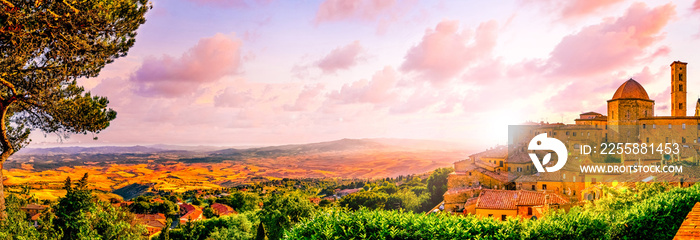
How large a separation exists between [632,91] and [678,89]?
8328mm

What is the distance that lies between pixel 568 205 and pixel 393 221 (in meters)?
25.1

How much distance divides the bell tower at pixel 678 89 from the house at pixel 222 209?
64.9 metres

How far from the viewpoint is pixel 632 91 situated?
5503 centimetres

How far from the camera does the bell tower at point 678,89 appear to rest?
5672cm

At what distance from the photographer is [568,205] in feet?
89.4

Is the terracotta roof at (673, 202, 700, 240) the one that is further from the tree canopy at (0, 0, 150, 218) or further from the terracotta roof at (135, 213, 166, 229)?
the terracotta roof at (135, 213, 166, 229)

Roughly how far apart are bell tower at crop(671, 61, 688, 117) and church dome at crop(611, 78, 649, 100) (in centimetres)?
516

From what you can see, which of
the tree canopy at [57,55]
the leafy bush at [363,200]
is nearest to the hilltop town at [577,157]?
the leafy bush at [363,200]

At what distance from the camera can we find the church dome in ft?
180

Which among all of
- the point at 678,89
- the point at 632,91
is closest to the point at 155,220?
the point at 632,91

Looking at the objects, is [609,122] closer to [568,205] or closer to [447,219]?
[568,205]

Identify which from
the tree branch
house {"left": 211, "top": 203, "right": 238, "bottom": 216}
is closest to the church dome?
house {"left": 211, "top": 203, "right": 238, "bottom": 216}

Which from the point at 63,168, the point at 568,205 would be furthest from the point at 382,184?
the point at 63,168

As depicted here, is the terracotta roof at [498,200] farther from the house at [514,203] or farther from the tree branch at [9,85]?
the tree branch at [9,85]
